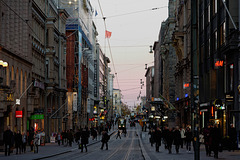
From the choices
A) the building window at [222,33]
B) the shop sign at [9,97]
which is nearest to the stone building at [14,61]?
the shop sign at [9,97]

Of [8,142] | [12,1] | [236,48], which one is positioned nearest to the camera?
[8,142]

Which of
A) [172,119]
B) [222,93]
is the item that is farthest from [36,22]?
[172,119]

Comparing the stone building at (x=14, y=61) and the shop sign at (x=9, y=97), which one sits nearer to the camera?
the shop sign at (x=9, y=97)

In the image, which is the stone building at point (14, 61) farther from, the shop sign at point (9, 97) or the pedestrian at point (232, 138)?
the pedestrian at point (232, 138)

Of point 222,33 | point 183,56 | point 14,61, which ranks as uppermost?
point 183,56

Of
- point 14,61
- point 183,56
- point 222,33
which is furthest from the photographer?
point 183,56

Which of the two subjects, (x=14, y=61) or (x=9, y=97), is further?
(x=14, y=61)

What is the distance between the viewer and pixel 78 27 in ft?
284

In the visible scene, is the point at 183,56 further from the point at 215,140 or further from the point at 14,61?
the point at 215,140

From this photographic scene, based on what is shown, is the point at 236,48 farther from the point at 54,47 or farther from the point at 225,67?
the point at 54,47

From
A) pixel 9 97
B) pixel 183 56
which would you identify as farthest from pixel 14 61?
pixel 183 56

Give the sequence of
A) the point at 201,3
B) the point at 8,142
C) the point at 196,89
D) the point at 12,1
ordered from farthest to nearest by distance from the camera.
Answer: the point at 201,3
the point at 12,1
the point at 8,142
the point at 196,89

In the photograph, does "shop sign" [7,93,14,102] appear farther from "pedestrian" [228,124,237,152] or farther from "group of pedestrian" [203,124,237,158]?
"pedestrian" [228,124,237,152]

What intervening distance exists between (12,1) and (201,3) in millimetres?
A: 19637
